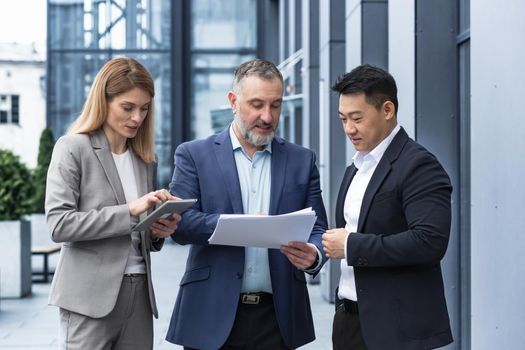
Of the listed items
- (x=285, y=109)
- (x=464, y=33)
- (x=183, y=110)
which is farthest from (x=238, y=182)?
(x=183, y=110)

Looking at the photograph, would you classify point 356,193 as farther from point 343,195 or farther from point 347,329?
point 347,329

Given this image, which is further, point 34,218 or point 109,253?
point 34,218

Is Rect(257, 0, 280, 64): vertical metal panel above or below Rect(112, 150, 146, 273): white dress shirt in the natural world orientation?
above

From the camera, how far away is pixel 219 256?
157 inches

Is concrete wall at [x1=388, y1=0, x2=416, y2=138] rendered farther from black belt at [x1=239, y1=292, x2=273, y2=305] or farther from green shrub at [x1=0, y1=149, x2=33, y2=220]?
green shrub at [x1=0, y1=149, x2=33, y2=220]

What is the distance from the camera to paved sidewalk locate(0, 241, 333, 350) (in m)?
9.07

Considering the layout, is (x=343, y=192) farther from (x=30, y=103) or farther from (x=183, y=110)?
(x=30, y=103)

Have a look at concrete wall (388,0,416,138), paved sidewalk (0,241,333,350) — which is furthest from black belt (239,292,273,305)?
paved sidewalk (0,241,333,350)

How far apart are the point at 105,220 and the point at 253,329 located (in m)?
0.78

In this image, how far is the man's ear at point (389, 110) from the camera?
3656 mm

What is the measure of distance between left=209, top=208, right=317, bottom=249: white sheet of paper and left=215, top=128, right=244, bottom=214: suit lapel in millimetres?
224

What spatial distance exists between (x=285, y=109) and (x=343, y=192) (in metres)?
14.2

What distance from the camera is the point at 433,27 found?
659cm

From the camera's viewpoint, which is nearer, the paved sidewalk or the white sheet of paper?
the white sheet of paper
